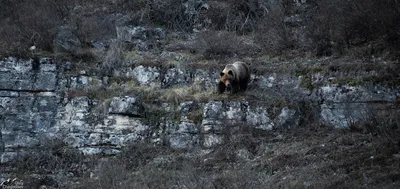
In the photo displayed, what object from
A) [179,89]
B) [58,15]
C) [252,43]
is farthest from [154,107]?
[58,15]

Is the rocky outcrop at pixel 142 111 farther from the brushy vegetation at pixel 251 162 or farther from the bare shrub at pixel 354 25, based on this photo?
the bare shrub at pixel 354 25

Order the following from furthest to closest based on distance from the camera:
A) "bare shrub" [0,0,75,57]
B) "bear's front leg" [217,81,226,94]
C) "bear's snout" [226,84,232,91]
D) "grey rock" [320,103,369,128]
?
"bare shrub" [0,0,75,57], "bear's front leg" [217,81,226,94], "bear's snout" [226,84,232,91], "grey rock" [320,103,369,128]

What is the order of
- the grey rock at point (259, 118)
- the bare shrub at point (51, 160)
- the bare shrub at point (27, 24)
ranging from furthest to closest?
the bare shrub at point (27, 24) < the grey rock at point (259, 118) < the bare shrub at point (51, 160)

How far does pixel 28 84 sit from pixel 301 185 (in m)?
10.00

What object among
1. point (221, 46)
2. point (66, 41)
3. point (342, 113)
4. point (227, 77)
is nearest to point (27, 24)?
point (66, 41)

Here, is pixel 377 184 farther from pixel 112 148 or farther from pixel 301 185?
pixel 112 148

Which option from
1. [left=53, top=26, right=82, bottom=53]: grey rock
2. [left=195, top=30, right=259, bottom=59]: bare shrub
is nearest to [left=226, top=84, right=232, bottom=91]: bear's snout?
[left=195, top=30, right=259, bottom=59]: bare shrub

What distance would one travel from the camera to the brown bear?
15.3 m

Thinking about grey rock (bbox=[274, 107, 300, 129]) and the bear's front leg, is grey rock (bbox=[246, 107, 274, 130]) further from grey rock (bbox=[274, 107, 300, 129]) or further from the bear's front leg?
the bear's front leg

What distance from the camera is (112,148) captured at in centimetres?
1448

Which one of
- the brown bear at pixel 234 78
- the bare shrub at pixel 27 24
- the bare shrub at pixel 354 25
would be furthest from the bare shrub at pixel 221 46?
the bare shrub at pixel 27 24

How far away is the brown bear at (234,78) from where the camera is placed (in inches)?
603

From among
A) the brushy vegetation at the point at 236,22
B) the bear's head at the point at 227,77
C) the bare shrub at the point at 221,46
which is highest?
the brushy vegetation at the point at 236,22

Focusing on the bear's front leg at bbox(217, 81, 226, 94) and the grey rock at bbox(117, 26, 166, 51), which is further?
the grey rock at bbox(117, 26, 166, 51)
